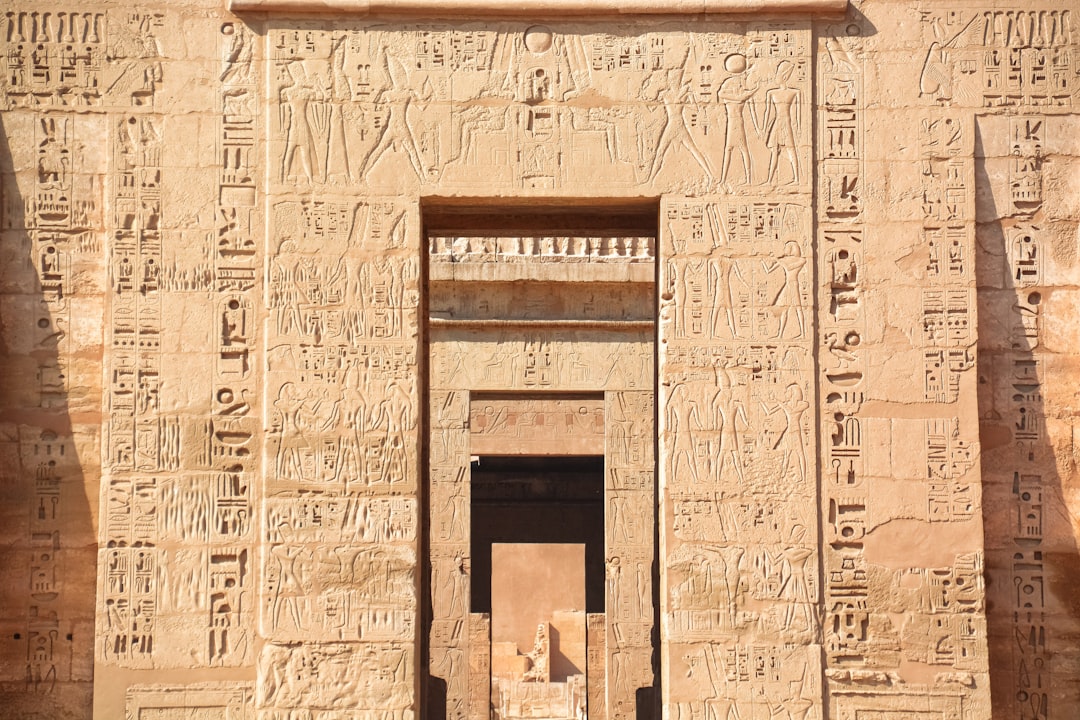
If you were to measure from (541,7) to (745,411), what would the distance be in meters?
2.19

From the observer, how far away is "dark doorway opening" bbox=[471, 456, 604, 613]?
15477mm

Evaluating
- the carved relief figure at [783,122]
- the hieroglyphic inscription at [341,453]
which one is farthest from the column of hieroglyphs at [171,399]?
the carved relief figure at [783,122]

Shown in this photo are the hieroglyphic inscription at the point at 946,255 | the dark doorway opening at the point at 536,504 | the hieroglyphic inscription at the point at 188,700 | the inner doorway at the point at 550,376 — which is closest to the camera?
the hieroglyphic inscription at the point at 188,700

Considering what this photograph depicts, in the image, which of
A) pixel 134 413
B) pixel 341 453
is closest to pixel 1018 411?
pixel 341 453

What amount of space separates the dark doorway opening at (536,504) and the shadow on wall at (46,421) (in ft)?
29.4

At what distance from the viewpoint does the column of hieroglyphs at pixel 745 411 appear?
6.36 m

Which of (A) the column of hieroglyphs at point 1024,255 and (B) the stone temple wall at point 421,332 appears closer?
(B) the stone temple wall at point 421,332

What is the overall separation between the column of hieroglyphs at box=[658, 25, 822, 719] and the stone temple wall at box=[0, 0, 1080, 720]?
0.7 inches

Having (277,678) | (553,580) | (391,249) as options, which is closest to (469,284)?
(391,249)

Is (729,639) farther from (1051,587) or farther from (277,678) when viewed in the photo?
(277,678)

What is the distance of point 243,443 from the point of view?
6.49 metres

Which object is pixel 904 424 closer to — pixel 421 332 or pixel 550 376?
pixel 421 332

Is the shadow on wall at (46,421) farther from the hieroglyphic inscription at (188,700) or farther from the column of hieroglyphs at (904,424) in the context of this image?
the column of hieroglyphs at (904,424)

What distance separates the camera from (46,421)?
6551 millimetres
